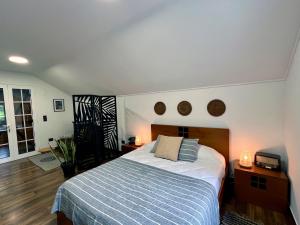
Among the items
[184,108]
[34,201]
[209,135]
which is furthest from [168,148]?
[34,201]

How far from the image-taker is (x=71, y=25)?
1.81m

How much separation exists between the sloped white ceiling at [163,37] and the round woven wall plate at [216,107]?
1.14ft

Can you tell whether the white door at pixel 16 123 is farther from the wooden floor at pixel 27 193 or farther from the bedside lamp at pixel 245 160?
the bedside lamp at pixel 245 160

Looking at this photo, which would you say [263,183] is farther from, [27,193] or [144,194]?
[27,193]

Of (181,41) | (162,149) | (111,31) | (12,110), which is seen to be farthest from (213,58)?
(12,110)

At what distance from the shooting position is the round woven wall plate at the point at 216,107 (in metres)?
2.67

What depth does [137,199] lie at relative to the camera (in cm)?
148

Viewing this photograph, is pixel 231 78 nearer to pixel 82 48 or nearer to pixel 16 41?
pixel 82 48

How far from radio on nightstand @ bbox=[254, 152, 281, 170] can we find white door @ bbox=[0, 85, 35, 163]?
550 cm

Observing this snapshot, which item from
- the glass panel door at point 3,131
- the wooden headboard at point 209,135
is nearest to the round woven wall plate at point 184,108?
the wooden headboard at point 209,135

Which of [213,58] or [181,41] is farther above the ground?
[181,41]

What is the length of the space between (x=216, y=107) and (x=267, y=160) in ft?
3.48

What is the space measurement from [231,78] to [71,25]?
2321 mm

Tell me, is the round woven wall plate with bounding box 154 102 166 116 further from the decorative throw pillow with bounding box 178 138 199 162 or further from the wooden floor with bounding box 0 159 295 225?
the wooden floor with bounding box 0 159 295 225
